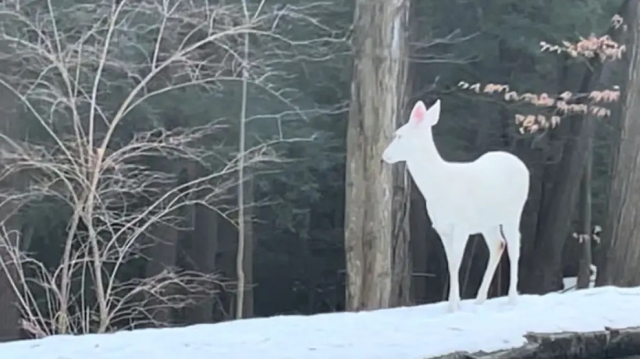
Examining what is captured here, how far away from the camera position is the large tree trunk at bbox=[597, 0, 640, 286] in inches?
150

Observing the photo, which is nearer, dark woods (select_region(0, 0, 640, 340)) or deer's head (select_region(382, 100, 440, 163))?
deer's head (select_region(382, 100, 440, 163))

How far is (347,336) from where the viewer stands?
4.96 ft

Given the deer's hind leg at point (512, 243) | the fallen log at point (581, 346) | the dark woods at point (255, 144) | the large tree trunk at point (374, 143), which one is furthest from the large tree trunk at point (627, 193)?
the fallen log at point (581, 346)

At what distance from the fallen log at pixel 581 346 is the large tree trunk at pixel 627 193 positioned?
249 cm

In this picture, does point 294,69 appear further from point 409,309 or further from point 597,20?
point 409,309

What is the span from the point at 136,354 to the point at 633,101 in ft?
9.84

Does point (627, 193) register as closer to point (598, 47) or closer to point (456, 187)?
point (598, 47)

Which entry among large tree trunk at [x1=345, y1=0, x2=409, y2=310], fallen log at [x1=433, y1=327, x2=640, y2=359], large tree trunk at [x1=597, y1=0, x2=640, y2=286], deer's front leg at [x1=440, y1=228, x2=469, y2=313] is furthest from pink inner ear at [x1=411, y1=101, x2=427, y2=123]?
large tree trunk at [x1=597, y1=0, x2=640, y2=286]

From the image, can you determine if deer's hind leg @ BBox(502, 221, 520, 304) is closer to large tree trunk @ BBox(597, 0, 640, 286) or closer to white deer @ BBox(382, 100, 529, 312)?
white deer @ BBox(382, 100, 529, 312)

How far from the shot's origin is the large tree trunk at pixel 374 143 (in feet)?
10.5

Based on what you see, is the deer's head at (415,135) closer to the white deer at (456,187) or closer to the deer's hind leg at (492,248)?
the white deer at (456,187)

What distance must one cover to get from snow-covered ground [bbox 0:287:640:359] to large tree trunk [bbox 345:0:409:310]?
140 centimetres

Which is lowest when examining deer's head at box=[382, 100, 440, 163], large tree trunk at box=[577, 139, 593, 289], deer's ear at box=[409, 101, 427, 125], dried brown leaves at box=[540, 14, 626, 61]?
large tree trunk at box=[577, 139, 593, 289]

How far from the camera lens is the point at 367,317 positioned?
179cm
